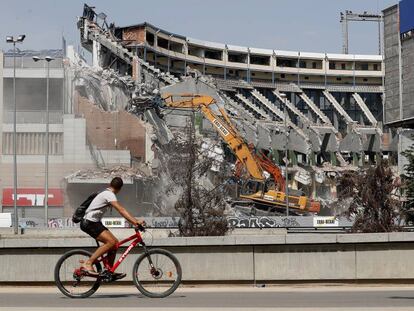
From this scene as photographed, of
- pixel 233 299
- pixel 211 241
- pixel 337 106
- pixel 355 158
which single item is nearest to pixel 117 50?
pixel 355 158

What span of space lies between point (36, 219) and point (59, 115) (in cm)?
1066

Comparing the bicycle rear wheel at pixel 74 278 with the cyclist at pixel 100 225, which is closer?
the cyclist at pixel 100 225

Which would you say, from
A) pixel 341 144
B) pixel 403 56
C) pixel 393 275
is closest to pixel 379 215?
pixel 393 275

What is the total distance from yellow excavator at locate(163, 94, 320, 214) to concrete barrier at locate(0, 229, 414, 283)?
184 ft

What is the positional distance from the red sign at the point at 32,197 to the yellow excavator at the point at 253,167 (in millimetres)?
15584

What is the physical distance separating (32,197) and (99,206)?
60300 mm

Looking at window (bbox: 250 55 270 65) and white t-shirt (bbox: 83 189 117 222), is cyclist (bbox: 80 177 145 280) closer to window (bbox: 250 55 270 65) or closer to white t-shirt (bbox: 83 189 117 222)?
white t-shirt (bbox: 83 189 117 222)

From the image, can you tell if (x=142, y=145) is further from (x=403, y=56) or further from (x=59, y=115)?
(x=403, y=56)

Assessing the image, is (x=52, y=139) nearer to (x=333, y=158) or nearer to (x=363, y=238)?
(x=333, y=158)

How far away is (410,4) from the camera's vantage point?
50.6 metres

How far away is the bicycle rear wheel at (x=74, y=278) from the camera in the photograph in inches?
445

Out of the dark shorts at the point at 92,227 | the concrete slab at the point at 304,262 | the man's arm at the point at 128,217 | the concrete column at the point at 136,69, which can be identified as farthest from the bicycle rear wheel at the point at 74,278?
the concrete column at the point at 136,69

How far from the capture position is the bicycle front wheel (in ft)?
36.3

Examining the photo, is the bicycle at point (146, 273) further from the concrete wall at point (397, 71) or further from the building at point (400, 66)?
the concrete wall at point (397, 71)
